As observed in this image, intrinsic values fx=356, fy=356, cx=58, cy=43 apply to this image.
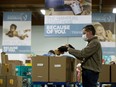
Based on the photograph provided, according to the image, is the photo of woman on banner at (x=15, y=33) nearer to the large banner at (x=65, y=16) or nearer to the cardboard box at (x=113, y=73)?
the large banner at (x=65, y=16)

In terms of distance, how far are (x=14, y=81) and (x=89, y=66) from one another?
6.11 ft

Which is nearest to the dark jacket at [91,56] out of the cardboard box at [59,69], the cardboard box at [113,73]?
the cardboard box at [59,69]

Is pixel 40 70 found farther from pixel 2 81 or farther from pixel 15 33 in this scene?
pixel 15 33

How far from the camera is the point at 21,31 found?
40.0ft

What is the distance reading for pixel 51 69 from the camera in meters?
7.19

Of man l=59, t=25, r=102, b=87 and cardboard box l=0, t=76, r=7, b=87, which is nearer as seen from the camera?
man l=59, t=25, r=102, b=87

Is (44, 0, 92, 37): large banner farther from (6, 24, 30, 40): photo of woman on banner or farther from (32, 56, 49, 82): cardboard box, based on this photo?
(6, 24, 30, 40): photo of woman on banner

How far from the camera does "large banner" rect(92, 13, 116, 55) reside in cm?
1229

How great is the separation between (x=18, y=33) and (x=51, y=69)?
5.26 m

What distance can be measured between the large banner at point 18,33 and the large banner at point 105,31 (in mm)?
2372

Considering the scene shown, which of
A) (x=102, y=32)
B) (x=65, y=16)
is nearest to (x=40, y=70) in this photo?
(x=65, y=16)

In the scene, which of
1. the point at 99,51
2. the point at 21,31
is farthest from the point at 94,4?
the point at 99,51

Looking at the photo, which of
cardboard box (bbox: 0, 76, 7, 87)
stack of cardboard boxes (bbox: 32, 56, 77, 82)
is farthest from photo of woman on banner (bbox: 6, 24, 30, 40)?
cardboard box (bbox: 0, 76, 7, 87)

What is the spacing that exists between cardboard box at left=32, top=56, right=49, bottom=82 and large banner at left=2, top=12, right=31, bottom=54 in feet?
15.7
